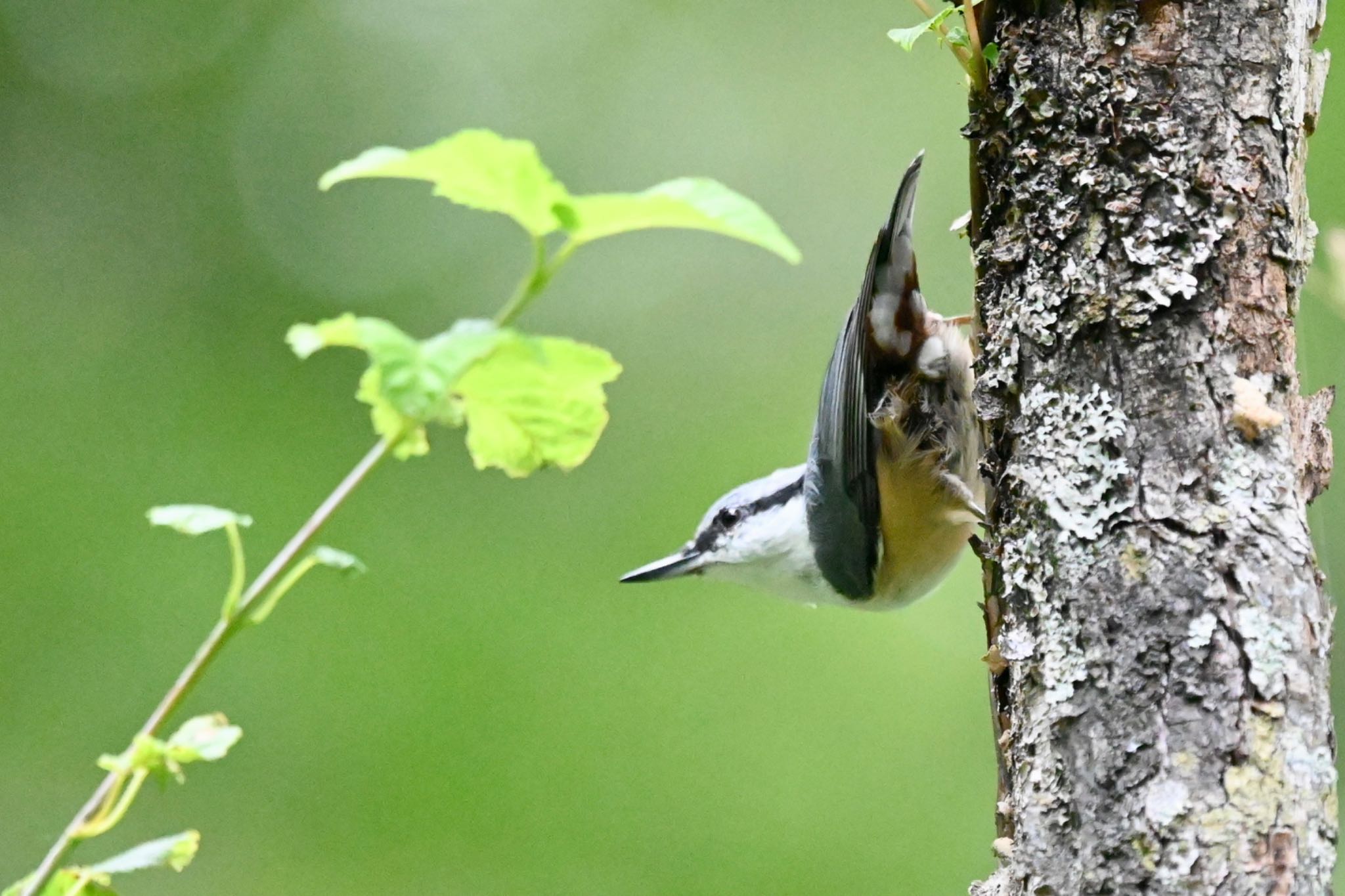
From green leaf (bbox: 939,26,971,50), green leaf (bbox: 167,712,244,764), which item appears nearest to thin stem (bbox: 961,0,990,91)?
green leaf (bbox: 939,26,971,50)

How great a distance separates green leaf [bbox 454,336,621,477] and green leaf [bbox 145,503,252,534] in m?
0.16

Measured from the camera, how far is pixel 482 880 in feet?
13.1

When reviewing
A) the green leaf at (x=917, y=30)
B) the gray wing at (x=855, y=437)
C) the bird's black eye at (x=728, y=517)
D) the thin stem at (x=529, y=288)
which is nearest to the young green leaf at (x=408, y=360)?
the thin stem at (x=529, y=288)

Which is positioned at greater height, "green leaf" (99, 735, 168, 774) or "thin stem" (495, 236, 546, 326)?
"thin stem" (495, 236, 546, 326)

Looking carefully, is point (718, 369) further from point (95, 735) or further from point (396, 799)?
point (95, 735)

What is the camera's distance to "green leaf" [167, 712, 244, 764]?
2.12 feet

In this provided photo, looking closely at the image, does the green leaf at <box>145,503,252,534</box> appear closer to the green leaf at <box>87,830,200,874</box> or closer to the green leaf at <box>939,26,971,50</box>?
the green leaf at <box>87,830,200,874</box>

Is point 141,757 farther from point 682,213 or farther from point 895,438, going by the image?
point 895,438

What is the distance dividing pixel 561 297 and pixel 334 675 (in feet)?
7.51

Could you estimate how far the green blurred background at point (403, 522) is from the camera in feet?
Answer: 13.2

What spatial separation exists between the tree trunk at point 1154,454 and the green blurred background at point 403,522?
215 centimetres

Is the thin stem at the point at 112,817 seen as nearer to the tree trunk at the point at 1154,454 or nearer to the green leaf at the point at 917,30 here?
the tree trunk at the point at 1154,454

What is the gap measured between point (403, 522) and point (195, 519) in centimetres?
402

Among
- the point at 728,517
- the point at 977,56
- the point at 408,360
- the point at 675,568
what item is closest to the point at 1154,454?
the point at 977,56
